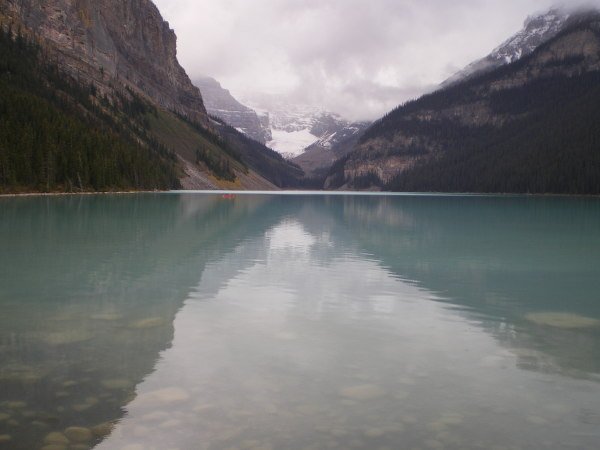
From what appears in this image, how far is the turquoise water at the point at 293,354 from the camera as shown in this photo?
25.8 ft

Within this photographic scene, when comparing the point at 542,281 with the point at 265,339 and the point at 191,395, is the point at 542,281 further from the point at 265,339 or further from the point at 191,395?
the point at 191,395

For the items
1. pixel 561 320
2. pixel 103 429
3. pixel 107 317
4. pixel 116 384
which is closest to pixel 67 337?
pixel 107 317

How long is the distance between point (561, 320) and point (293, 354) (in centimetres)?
855

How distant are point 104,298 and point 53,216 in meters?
36.1

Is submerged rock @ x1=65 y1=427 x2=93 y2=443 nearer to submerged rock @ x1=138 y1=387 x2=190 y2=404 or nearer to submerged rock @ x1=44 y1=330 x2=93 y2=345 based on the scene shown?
submerged rock @ x1=138 y1=387 x2=190 y2=404

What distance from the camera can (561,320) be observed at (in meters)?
15.3

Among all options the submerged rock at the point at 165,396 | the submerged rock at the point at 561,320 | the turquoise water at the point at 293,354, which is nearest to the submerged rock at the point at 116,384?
the turquoise water at the point at 293,354

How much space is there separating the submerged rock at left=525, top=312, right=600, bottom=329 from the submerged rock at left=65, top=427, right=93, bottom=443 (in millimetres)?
12209

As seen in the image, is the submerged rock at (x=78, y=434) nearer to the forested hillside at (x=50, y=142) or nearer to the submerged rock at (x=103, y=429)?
the submerged rock at (x=103, y=429)

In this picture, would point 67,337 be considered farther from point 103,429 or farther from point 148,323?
point 103,429

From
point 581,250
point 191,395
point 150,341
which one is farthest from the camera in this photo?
point 581,250

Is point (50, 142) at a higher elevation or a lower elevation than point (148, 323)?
higher

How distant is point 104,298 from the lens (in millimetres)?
16703

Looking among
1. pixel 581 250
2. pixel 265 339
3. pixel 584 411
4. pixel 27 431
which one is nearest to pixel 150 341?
pixel 265 339
